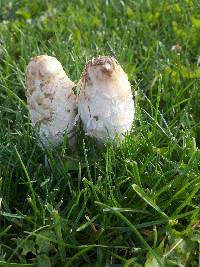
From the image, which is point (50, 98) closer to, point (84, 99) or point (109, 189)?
point (84, 99)

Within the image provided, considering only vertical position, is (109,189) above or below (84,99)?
below

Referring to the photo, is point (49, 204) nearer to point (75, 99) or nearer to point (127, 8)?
point (75, 99)

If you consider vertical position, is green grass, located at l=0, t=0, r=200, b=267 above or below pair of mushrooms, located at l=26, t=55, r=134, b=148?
below

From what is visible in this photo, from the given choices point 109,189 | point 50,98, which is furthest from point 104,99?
point 109,189

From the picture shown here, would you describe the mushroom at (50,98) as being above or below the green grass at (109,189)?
above

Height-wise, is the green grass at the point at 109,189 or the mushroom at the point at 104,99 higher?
the mushroom at the point at 104,99
